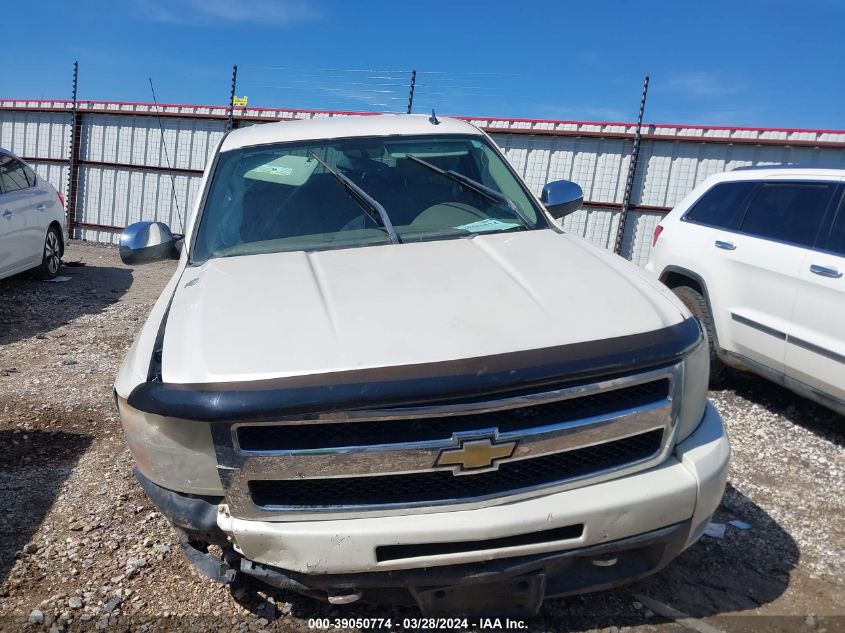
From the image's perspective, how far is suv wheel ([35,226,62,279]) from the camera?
363 inches

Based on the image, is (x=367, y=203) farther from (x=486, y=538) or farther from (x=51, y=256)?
(x=51, y=256)

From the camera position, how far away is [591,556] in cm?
225

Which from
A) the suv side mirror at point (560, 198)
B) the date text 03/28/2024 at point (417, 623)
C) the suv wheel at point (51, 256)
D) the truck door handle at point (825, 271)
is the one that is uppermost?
the suv side mirror at point (560, 198)

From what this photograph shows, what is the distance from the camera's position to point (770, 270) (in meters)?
4.80

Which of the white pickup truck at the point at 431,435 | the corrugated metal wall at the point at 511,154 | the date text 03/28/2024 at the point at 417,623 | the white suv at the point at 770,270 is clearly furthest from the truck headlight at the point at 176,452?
the corrugated metal wall at the point at 511,154

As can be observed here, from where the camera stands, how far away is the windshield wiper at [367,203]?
327 centimetres

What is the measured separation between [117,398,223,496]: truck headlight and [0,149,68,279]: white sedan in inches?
273

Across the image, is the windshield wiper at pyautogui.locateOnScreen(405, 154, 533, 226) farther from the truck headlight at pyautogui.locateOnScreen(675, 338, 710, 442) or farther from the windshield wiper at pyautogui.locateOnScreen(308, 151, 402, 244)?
the truck headlight at pyautogui.locateOnScreen(675, 338, 710, 442)

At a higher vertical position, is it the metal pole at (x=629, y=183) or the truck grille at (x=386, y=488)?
the metal pole at (x=629, y=183)

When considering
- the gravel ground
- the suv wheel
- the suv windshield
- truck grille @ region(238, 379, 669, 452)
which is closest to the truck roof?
the suv windshield

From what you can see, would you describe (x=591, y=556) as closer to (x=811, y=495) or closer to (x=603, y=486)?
(x=603, y=486)

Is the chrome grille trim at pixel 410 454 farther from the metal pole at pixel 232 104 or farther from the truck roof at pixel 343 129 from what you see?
the metal pole at pixel 232 104

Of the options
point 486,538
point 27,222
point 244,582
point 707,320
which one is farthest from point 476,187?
point 27,222

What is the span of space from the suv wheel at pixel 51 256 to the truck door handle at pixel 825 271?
8681mm
